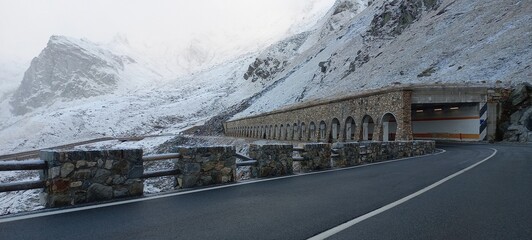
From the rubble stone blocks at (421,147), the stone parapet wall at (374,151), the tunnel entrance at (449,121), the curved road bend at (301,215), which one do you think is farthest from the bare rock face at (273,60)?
the curved road bend at (301,215)

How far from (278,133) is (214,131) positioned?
37.4 metres

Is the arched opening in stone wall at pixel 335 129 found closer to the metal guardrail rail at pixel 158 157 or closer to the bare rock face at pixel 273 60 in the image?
the metal guardrail rail at pixel 158 157

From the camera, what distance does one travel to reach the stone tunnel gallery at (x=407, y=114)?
91.4 feet

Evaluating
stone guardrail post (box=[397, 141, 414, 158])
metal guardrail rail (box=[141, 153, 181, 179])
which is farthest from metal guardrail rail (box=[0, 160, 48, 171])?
stone guardrail post (box=[397, 141, 414, 158])

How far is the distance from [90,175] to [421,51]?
2121 inches

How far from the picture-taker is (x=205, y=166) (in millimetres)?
8797

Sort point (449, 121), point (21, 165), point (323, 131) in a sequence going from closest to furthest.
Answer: point (21, 165), point (449, 121), point (323, 131)

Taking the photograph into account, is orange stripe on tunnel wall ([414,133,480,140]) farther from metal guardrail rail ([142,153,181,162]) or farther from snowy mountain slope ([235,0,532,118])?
metal guardrail rail ([142,153,181,162])

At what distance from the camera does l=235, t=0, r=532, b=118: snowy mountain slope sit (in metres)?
37.6

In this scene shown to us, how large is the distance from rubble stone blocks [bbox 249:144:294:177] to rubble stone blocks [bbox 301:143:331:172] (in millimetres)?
1076

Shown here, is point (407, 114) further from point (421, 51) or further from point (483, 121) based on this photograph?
point (421, 51)

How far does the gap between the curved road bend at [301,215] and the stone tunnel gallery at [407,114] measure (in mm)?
20125

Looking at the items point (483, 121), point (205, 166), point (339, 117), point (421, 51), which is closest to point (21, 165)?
point (205, 166)

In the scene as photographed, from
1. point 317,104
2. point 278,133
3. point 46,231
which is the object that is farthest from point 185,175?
point 278,133
